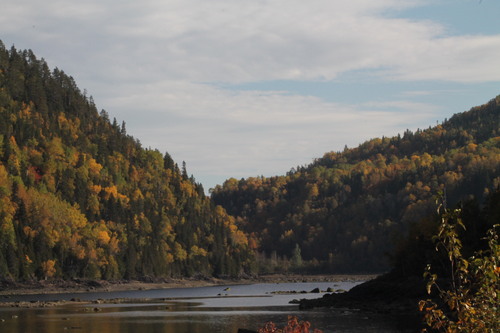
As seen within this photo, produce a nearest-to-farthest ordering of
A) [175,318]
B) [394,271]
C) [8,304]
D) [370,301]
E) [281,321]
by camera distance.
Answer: [281,321], [175,318], [370,301], [394,271], [8,304]

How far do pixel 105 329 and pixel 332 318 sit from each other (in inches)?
1211

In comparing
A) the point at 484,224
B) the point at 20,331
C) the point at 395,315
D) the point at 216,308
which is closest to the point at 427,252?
the point at 484,224

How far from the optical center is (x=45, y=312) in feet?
438

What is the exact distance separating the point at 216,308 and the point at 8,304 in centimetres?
4326

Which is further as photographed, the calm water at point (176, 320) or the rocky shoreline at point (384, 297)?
the rocky shoreline at point (384, 297)

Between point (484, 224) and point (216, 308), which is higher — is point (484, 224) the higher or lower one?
the higher one

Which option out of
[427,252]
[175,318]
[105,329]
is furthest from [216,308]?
[105,329]

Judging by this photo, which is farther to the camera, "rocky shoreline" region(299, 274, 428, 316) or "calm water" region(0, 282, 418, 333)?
"rocky shoreline" region(299, 274, 428, 316)

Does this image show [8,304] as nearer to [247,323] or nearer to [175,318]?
[175,318]

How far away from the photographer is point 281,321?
105 meters

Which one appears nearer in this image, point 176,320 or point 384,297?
point 176,320

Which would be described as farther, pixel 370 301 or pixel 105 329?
pixel 370 301

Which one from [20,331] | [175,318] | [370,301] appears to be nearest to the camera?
[20,331]

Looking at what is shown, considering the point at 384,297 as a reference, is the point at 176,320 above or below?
below
